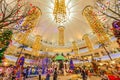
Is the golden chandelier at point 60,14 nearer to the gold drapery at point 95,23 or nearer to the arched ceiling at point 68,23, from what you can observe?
the gold drapery at point 95,23

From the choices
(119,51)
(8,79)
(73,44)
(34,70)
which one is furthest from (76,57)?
(8,79)

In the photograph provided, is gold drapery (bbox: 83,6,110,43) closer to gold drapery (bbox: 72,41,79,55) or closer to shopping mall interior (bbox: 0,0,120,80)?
shopping mall interior (bbox: 0,0,120,80)

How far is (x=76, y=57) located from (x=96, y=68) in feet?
41.2

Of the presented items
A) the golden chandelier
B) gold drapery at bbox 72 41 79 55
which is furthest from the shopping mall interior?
gold drapery at bbox 72 41 79 55

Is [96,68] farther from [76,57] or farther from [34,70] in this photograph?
[76,57]

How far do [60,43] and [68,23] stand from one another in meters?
6.94

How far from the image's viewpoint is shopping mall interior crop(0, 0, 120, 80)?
809cm

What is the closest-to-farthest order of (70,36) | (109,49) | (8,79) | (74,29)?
1. (8,79)
2. (109,49)
3. (74,29)
4. (70,36)

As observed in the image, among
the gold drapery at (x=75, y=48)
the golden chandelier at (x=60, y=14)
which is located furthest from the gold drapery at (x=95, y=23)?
the gold drapery at (x=75, y=48)

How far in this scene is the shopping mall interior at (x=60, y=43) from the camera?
809 cm

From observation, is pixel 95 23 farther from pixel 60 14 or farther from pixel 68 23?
pixel 68 23

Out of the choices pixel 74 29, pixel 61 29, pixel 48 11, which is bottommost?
pixel 61 29

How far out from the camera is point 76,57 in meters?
24.1

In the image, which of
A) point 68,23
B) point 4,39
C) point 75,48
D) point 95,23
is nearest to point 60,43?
point 75,48
